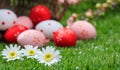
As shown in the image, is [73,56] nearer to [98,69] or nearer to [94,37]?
[98,69]

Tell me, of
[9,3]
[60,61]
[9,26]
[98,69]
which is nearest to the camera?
[98,69]

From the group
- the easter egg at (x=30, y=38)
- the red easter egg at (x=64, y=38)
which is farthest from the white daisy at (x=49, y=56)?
the red easter egg at (x=64, y=38)

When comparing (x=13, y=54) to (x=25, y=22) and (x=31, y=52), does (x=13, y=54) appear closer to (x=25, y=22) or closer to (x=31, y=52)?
(x=31, y=52)

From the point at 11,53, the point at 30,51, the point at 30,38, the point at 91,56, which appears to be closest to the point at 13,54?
the point at 11,53

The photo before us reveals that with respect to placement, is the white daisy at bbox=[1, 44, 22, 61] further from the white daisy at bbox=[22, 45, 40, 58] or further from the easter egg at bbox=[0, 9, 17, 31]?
the easter egg at bbox=[0, 9, 17, 31]

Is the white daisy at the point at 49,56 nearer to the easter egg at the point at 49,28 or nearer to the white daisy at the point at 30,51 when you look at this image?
the white daisy at the point at 30,51

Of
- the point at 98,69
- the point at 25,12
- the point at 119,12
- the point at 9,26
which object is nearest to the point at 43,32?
the point at 9,26
